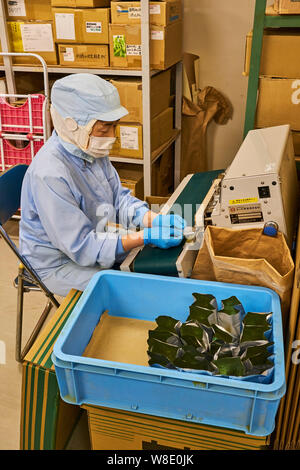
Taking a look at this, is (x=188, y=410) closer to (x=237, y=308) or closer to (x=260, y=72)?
(x=237, y=308)

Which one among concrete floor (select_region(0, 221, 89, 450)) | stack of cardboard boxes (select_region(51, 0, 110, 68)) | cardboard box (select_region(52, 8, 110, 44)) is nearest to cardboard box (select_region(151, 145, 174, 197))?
stack of cardboard boxes (select_region(51, 0, 110, 68))

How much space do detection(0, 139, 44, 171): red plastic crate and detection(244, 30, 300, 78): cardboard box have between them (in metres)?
1.80

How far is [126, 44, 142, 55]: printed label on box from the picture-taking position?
2.75 meters

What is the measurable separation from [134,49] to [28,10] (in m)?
0.83

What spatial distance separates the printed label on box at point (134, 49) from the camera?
275 centimetres

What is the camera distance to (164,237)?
1.55 m

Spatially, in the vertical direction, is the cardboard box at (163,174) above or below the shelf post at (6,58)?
below

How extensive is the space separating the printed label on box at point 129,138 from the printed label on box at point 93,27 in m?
0.63

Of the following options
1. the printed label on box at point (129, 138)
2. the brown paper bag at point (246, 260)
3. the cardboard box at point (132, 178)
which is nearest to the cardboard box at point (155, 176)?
the cardboard box at point (132, 178)

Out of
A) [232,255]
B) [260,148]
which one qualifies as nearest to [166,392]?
[232,255]

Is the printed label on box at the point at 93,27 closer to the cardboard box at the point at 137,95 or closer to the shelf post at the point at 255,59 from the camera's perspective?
the cardboard box at the point at 137,95

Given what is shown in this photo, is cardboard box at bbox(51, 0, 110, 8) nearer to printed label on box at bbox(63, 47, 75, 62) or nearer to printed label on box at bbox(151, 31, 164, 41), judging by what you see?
printed label on box at bbox(63, 47, 75, 62)

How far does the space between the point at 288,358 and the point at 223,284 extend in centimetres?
29

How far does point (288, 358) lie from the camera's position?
127 cm
